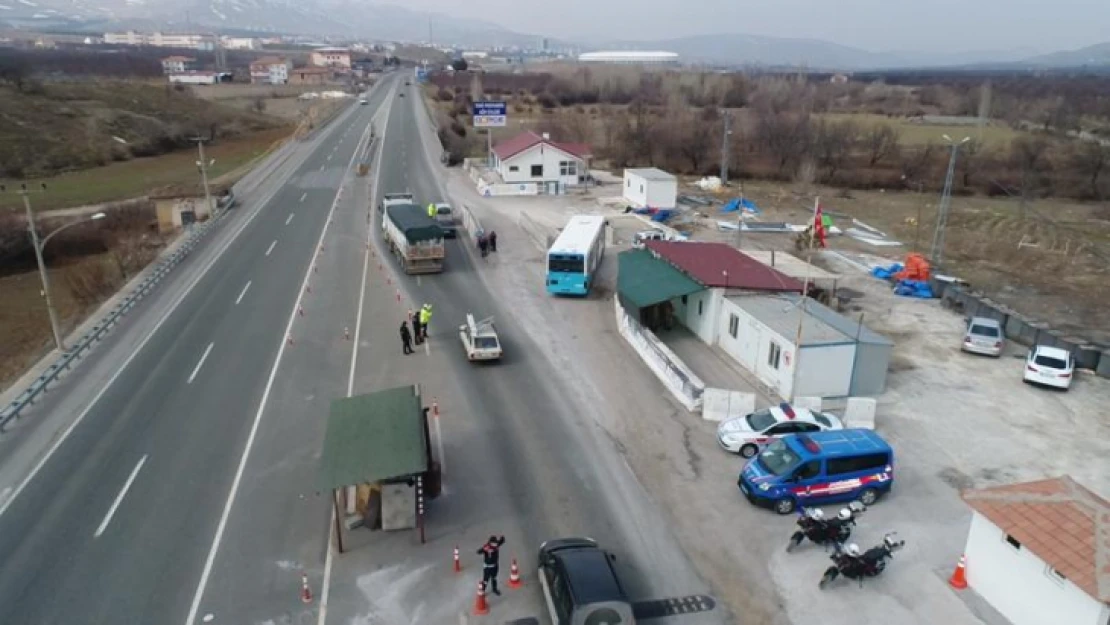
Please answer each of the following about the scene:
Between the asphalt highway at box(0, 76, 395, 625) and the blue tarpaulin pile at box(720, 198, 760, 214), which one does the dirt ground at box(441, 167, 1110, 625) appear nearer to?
the asphalt highway at box(0, 76, 395, 625)

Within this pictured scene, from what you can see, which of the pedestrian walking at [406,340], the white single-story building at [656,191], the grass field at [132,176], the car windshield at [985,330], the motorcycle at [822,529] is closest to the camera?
the motorcycle at [822,529]

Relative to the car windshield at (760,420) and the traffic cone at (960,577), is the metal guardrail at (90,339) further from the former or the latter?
the traffic cone at (960,577)

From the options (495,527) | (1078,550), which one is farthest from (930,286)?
(495,527)

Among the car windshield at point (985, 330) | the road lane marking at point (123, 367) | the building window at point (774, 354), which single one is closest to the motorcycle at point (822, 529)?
the building window at point (774, 354)

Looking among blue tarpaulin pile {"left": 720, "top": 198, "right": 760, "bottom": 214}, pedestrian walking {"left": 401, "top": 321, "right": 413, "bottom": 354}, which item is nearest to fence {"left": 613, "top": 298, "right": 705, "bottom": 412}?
pedestrian walking {"left": 401, "top": 321, "right": 413, "bottom": 354}

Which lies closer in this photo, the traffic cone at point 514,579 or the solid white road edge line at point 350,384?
the solid white road edge line at point 350,384

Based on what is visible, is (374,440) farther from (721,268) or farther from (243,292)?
(243,292)
